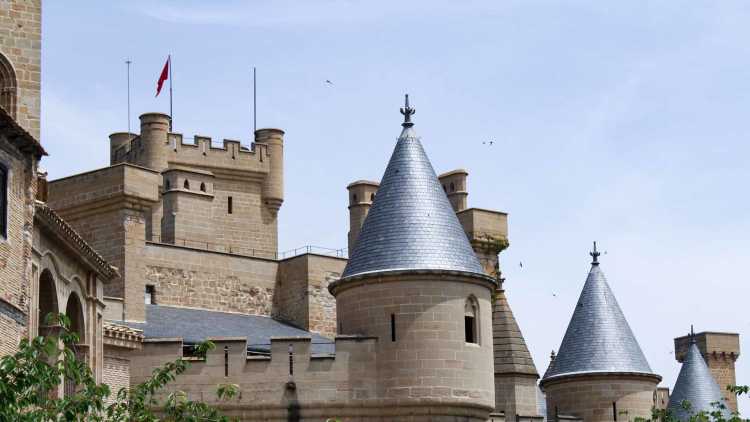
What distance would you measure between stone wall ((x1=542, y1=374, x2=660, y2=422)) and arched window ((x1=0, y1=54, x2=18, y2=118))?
18844mm

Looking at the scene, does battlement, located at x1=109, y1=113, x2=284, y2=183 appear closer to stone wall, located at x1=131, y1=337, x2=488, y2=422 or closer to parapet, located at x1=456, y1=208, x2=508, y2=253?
parapet, located at x1=456, y1=208, x2=508, y2=253

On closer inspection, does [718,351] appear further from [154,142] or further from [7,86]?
[7,86]

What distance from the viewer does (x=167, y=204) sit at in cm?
5094

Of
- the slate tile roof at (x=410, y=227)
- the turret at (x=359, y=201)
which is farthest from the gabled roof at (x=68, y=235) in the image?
the turret at (x=359, y=201)

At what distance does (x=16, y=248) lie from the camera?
26.4m

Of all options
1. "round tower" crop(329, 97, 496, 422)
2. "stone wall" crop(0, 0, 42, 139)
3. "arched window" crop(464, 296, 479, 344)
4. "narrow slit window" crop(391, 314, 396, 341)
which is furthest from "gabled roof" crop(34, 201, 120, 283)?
"arched window" crop(464, 296, 479, 344)

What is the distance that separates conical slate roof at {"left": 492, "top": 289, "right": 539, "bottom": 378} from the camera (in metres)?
44.3

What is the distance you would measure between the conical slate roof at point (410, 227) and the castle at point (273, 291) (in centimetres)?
4

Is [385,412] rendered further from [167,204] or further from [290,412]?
[167,204]

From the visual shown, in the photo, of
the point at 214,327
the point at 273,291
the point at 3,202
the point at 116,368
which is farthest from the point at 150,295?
the point at 3,202

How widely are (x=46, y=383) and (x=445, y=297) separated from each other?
16493 millimetres

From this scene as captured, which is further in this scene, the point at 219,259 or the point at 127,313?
the point at 219,259

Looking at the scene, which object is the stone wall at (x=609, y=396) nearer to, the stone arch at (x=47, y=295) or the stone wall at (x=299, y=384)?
the stone wall at (x=299, y=384)

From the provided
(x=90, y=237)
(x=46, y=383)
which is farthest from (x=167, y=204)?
(x=46, y=383)
